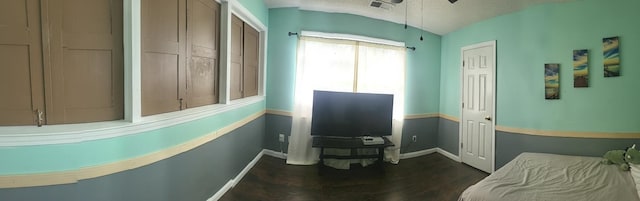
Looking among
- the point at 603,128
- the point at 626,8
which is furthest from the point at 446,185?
the point at 626,8

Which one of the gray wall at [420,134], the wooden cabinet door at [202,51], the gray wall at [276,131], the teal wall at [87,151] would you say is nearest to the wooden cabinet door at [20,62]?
the teal wall at [87,151]

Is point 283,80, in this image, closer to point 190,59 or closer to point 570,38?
→ point 190,59

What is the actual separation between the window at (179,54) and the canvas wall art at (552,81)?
3.52 metres

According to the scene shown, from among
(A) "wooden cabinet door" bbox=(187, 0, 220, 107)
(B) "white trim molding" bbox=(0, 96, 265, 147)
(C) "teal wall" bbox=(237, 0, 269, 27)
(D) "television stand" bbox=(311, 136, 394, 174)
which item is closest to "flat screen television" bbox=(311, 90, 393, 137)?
(D) "television stand" bbox=(311, 136, 394, 174)

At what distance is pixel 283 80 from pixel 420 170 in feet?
7.38

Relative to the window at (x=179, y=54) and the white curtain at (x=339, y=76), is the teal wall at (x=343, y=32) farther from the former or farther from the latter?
the window at (x=179, y=54)

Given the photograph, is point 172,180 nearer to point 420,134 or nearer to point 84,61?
point 84,61

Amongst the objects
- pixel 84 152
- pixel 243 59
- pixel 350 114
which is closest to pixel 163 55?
pixel 84 152

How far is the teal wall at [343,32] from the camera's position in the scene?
324 cm

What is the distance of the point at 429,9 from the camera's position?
2721 millimetres

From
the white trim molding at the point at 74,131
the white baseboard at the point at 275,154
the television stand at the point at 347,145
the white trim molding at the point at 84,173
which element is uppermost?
the white trim molding at the point at 74,131

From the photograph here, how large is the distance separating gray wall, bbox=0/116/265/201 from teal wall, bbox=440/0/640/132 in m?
3.25

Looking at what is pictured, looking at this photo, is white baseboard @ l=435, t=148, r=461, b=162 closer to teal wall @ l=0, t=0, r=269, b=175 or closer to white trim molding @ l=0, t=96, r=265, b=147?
teal wall @ l=0, t=0, r=269, b=175

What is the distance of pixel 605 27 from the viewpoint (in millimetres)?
2256
